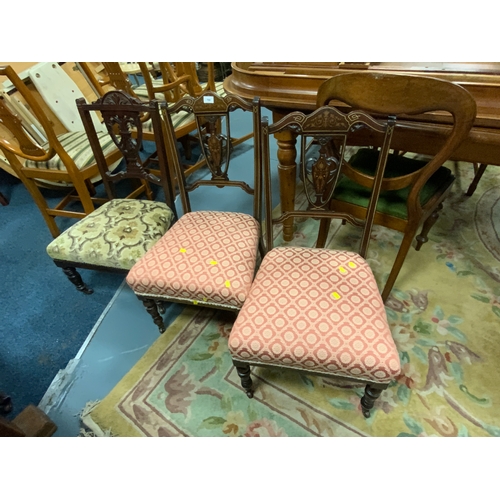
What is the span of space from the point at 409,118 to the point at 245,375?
110 centimetres

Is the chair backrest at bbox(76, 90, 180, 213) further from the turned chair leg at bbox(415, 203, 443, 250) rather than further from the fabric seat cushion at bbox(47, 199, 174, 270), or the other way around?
the turned chair leg at bbox(415, 203, 443, 250)

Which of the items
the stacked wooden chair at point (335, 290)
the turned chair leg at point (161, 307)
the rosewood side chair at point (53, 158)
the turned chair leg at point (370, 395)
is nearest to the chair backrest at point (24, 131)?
the rosewood side chair at point (53, 158)

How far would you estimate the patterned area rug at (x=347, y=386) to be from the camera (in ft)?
3.50

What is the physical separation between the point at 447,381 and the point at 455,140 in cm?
88

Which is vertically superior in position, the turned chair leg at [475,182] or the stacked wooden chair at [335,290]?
the stacked wooden chair at [335,290]

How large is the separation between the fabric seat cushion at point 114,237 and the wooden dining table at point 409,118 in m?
0.65

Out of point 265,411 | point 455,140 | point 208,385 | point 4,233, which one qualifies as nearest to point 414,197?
point 455,140

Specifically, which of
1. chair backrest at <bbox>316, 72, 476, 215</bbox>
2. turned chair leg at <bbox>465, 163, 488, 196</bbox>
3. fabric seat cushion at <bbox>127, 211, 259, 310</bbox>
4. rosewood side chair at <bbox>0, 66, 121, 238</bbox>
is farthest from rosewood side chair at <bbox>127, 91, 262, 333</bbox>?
turned chair leg at <bbox>465, 163, 488, 196</bbox>

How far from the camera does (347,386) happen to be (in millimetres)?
1156

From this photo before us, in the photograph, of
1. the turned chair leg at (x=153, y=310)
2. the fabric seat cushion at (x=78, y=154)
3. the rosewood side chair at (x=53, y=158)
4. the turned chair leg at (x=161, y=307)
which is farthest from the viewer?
the fabric seat cushion at (x=78, y=154)

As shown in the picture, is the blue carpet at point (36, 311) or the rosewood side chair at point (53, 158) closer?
the blue carpet at point (36, 311)

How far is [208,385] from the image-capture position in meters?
1.19

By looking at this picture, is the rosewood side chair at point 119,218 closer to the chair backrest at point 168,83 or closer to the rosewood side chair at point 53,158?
the rosewood side chair at point 53,158

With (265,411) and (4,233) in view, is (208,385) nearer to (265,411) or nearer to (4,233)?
(265,411)
